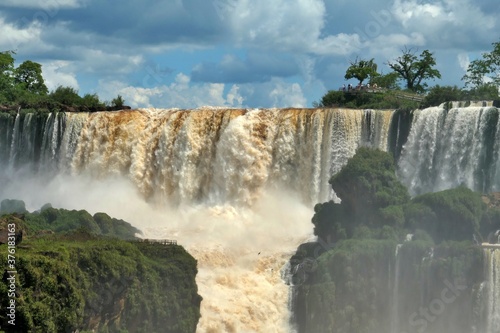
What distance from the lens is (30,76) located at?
110250mm

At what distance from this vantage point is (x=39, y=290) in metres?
43.6

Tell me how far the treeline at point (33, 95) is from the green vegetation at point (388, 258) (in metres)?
27.0

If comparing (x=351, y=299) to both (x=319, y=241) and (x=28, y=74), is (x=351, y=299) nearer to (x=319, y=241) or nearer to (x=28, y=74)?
(x=319, y=241)

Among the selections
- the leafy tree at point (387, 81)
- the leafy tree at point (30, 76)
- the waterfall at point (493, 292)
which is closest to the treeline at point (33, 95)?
the leafy tree at point (30, 76)

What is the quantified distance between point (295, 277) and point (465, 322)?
27.6ft

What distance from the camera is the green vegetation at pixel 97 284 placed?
43.3 meters

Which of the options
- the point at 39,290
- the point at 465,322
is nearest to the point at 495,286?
the point at 465,322

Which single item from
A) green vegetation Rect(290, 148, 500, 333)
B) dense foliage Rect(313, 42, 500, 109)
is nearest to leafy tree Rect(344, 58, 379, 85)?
dense foliage Rect(313, 42, 500, 109)

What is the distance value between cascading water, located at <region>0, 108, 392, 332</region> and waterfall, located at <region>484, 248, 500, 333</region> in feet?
29.3

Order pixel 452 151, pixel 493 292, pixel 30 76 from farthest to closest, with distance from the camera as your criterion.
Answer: pixel 30 76 < pixel 452 151 < pixel 493 292

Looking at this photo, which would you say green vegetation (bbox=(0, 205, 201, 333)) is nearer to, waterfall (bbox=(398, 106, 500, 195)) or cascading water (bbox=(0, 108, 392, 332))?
cascading water (bbox=(0, 108, 392, 332))

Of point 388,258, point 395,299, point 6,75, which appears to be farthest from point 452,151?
point 6,75

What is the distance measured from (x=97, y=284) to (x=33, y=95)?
5260 cm

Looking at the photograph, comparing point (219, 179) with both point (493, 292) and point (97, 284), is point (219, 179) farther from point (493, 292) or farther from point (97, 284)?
point (97, 284)
